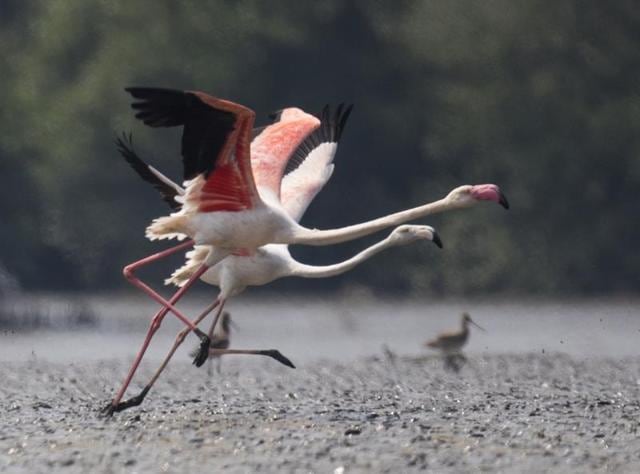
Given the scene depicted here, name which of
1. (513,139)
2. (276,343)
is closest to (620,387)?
(276,343)

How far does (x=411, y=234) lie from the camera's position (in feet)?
44.6

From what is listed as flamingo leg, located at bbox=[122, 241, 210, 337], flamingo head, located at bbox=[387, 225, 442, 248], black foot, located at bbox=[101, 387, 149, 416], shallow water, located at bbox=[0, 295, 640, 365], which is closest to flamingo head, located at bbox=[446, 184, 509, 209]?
flamingo head, located at bbox=[387, 225, 442, 248]

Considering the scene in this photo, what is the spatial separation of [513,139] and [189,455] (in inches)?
1043

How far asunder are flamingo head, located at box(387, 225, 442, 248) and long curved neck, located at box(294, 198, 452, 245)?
62 millimetres

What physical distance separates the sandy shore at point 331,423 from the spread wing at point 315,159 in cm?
157

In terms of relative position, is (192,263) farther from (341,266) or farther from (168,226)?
(341,266)

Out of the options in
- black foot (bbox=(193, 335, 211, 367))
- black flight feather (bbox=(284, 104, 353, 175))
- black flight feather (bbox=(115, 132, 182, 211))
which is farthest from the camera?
black flight feather (bbox=(284, 104, 353, 175))

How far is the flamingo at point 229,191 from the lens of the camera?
41.5ft

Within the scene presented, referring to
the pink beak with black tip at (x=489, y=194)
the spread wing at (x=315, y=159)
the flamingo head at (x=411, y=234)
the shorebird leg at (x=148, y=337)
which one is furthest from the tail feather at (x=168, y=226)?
the pink beak with black tip at (x=489, y=194)

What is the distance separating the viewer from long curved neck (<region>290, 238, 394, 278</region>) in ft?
46.0

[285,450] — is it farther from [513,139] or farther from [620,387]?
[513,139]

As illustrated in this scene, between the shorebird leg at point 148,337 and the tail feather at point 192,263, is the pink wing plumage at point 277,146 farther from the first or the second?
the shorebird leg at point 148,337

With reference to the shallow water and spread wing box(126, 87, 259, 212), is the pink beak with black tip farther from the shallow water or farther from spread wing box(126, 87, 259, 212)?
the shallow water

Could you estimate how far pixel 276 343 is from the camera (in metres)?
24.0
